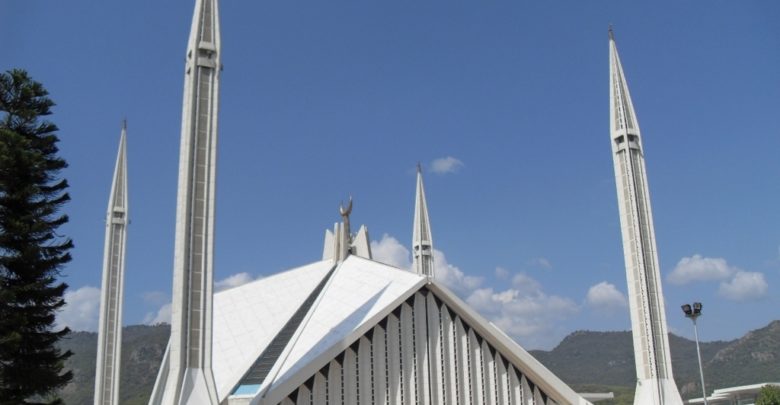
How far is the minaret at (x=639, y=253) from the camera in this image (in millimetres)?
19844

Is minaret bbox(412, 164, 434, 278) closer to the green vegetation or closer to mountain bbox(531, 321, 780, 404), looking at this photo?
the green vegetation

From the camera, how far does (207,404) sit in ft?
51.4

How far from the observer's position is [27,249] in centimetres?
1802

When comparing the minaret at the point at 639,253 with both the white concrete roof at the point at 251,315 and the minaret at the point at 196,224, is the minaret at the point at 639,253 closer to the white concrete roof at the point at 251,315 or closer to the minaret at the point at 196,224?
the white concrete roof at the point at 251,315

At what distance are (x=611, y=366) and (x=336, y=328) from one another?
416 feet

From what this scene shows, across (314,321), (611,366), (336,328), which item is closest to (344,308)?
(314,321)

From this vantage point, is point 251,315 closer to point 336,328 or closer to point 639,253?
point 336,328

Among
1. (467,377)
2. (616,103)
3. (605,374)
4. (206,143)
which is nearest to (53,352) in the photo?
(206,143)

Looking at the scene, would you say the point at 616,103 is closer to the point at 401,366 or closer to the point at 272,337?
the point at 401,366

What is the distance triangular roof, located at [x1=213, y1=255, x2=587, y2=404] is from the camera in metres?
20.4

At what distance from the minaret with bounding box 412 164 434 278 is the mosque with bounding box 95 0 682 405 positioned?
6463mm

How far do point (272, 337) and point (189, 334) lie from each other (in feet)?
23.1

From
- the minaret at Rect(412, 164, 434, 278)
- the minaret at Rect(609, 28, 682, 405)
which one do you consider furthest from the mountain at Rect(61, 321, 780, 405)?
the minaret at Rect(609, 28, 682, 405)

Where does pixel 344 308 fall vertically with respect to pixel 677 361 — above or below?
below
